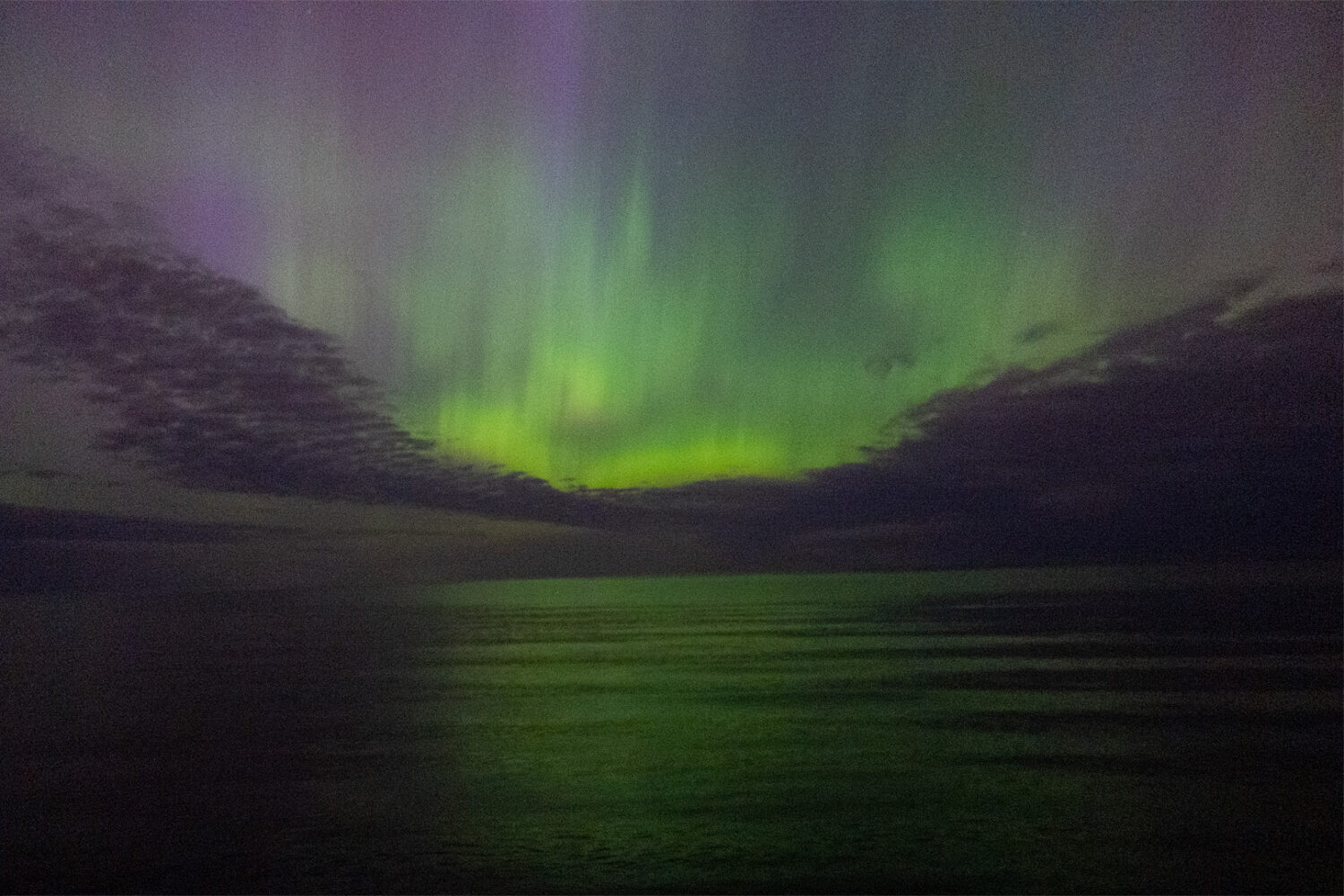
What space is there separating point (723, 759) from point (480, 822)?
180 inches

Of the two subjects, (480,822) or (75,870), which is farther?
(480,822)

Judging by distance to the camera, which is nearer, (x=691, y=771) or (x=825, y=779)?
(x=825, y=779)

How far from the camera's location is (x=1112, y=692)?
69.2 feet

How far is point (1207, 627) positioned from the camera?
38.8 metres

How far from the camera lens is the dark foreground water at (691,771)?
10164mm

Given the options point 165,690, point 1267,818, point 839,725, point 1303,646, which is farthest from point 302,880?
point 1303,646

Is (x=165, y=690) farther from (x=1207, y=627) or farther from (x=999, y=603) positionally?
(x=999, y=603)

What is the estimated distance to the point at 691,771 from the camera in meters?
Result: 14.2

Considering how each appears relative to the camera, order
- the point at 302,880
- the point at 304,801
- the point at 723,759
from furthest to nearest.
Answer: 1. the point at 723,759
2. the point at 304,801
3. the point at 302,880

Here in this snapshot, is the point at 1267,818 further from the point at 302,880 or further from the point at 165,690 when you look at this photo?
the point at 165,690

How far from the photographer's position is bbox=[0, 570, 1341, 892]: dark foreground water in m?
10.2

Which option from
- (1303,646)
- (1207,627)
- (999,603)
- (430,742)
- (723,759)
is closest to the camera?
(723,759)

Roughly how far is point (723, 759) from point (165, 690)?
1745 centimetres

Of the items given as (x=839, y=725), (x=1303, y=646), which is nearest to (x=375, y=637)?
(x=839, y=725)
